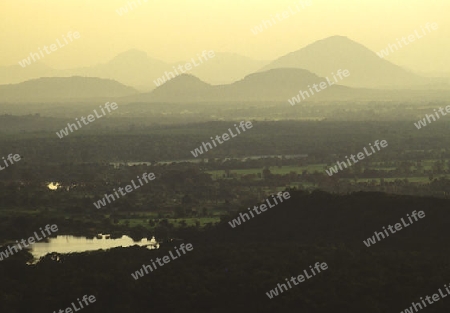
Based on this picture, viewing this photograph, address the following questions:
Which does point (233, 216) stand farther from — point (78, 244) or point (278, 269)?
point (278, 269)

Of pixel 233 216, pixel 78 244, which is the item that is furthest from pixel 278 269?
pixel 78 244

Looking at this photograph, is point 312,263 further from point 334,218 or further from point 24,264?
point 24,264

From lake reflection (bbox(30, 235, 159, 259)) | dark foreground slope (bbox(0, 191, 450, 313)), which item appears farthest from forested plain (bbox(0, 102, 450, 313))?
lake reflection (bbox(30, 235, 159, 259))

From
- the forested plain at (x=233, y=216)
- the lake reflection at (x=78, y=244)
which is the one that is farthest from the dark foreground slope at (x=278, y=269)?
the lake reflection at (x=78, y=244)

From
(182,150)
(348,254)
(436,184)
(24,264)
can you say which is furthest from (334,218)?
(182,150)

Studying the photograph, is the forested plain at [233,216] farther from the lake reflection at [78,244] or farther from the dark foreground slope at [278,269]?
the lake reflection at [78,244]

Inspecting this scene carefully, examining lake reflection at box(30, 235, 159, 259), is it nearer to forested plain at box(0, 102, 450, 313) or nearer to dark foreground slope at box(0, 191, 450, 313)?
forested plain at box(0, 102, 450, 313)
